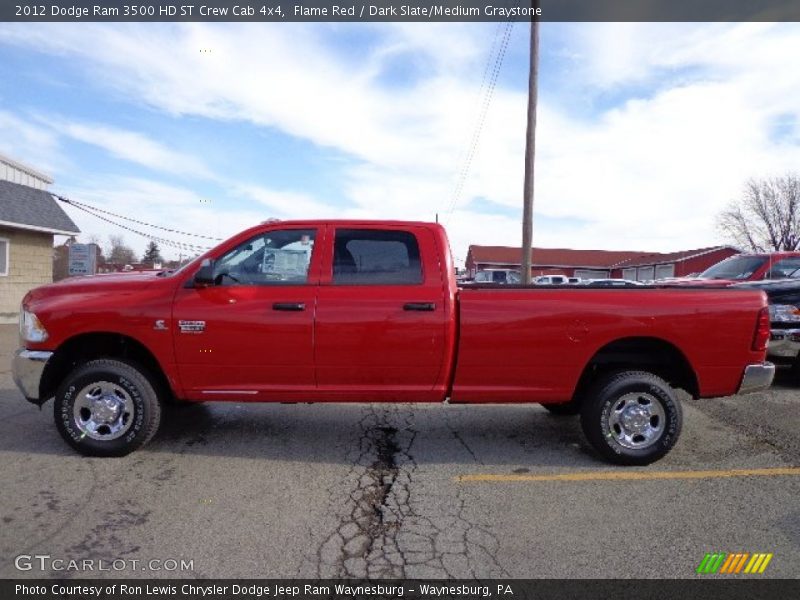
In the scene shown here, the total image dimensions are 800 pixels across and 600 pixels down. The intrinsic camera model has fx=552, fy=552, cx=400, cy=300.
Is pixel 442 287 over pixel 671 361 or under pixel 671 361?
over

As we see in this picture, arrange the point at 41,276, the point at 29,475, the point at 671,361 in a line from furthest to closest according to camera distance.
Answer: the point at 41,276, the point at 671,361, the point at 29,475

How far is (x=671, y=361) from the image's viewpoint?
188 inches

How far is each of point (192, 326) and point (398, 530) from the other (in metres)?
2.29

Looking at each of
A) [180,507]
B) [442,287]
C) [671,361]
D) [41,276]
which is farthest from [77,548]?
[41,276]

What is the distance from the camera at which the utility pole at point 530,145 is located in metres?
12.7

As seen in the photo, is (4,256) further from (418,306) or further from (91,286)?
(418,306)

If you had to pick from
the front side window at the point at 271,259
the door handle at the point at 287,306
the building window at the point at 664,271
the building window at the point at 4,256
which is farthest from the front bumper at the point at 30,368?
the building window at the point at 664,271

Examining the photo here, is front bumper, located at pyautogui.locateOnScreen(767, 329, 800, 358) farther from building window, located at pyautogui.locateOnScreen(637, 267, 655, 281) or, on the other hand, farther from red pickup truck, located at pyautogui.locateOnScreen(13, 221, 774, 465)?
building window, located at pyautogui.locateOnScreen(637, 267, 655, 281)

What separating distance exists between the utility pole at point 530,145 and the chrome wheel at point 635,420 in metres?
8.46

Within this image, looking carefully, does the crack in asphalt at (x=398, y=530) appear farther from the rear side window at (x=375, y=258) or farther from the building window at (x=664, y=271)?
the building window at (x=664, y=271)

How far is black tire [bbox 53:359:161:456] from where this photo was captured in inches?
175

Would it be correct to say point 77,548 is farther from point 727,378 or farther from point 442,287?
point 727,378

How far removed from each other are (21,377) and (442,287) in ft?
11.4

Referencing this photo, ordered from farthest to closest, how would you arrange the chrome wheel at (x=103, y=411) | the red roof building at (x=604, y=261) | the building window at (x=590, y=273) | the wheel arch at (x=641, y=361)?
the building window at (x=590, y=273), the red roof building at (x=604, y=261), the wheel arch at (x=641, y=361), the chrome wheel at (x=103, y=411)
